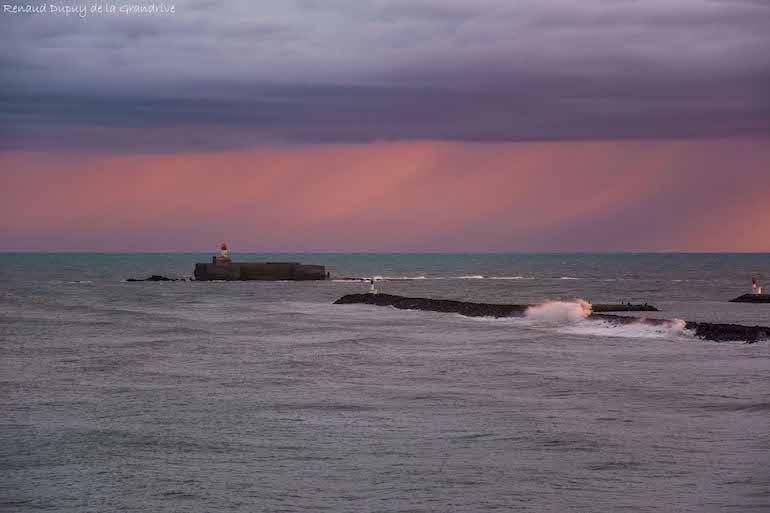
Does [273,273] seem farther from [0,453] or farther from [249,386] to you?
[0,453]

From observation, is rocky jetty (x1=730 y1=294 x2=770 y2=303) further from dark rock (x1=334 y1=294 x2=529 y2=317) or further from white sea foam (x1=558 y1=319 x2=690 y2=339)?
white sea foam (x1=558 y1=319 x2=690 y2=339)

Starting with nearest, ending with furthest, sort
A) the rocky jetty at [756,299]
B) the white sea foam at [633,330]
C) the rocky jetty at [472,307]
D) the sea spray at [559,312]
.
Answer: the white sea foam at [633,330]
the sea spray at [559,312]
the rocky jetty at [472,307]
the rocky jetty at [756,299]

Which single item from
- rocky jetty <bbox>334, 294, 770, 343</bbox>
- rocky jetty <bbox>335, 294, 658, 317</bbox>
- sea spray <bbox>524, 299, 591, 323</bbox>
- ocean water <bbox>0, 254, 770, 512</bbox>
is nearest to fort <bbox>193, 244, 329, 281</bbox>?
rocky jetty <bbox>334, 294, 770, 343</bbox>

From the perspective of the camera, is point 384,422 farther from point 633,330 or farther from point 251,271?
point 251,271

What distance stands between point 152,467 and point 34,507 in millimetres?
3507

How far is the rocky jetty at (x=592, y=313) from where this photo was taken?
A: 49.8 meters

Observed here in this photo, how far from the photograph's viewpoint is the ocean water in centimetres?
Result: 1891

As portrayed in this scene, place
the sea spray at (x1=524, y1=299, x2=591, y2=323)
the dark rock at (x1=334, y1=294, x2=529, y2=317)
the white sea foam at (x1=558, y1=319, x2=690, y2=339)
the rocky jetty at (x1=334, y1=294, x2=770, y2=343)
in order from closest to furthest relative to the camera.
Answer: the rocky jetty at (x1=334, y1=294, x2=770, y2=343)
the white sea foam at (x1=558, y1=319, x2=690, y2=339)
the sea spray at (x1=524, y1=299, x2=591, y2=323)
the dark rock at (x1=334, y1=294, x2=529, y2=317)

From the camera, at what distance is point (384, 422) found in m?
26.4

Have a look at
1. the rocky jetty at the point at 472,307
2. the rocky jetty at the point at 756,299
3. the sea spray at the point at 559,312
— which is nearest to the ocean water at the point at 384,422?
the sea spray at the point at 559,312

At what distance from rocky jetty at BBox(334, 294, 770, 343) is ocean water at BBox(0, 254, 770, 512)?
5.29 ft

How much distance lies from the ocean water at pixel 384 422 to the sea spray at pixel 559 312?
959 cm

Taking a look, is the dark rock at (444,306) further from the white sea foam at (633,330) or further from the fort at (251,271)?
the fort at (251,271)

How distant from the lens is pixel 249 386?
34438 millimetres
